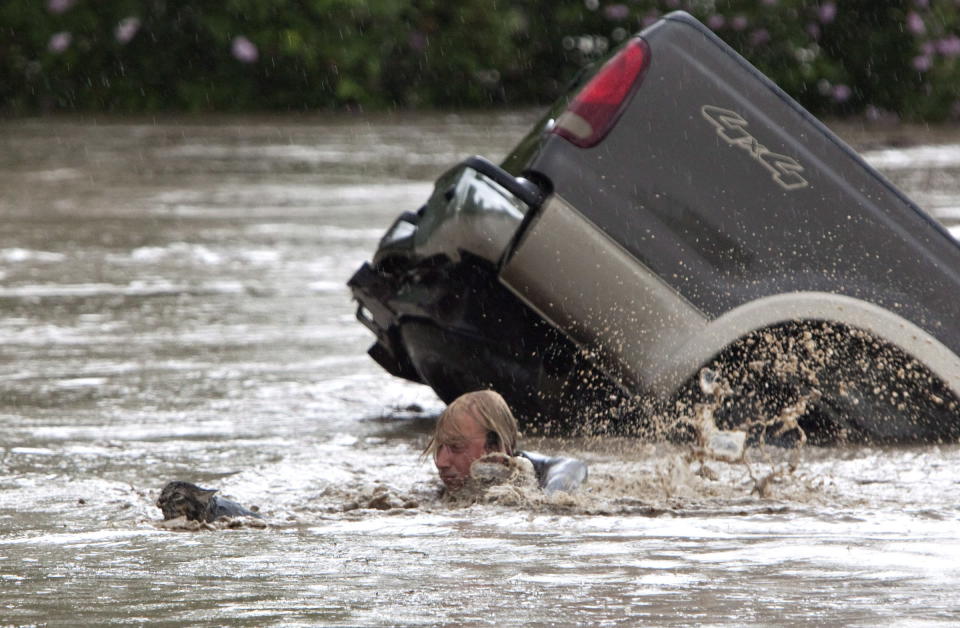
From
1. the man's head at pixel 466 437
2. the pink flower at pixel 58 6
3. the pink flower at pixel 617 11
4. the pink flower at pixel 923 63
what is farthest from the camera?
the pink flower at pixel 617 11

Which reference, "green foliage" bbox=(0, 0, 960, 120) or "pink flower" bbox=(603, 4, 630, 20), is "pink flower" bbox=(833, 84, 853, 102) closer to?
→ "green foliage" bbox=(0, 0, 960, 120)

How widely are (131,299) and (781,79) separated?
13.2 m

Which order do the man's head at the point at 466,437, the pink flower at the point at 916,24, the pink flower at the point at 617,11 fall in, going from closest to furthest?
1. the man's head at the point at 466,437
2. the pink flower at the point at 916,24
3. the pink flower at the point at 617,11

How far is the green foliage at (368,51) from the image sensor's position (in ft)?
68.2

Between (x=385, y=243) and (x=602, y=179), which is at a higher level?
(x=602, y=179)

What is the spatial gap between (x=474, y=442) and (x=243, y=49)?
1598 cm

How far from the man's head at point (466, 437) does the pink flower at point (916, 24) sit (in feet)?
53.5

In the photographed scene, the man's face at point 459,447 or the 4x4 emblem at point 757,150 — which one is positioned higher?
the 4x4 emblem at point 757,150

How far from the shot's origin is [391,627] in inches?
146

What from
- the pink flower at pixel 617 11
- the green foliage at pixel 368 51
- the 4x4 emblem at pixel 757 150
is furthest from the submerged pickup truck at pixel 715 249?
the pink flower at pixel 617 11

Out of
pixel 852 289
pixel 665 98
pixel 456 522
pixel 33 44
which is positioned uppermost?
pixel 665 98

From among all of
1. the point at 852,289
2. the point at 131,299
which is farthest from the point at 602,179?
the point at 131,299

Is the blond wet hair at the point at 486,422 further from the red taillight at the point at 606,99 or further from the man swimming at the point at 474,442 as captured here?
the red taillight at the point at 606,99

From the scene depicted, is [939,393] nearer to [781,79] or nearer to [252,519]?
[252,519]
